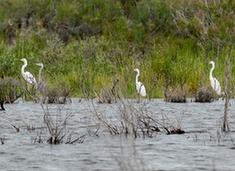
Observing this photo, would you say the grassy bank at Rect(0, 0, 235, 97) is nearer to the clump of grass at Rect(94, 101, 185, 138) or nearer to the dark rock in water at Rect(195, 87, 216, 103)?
the dark rock in water at Rect(195, 87, 216, 103)

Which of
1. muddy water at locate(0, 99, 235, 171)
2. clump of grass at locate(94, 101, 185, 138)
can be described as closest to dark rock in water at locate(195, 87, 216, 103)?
muddy water at locate(0, 99, 235, 171)

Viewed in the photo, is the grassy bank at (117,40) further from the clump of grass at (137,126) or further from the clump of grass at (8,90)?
the clump of grass at (137,126)

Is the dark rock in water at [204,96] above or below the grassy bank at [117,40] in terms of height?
below

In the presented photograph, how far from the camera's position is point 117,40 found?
1398 inches

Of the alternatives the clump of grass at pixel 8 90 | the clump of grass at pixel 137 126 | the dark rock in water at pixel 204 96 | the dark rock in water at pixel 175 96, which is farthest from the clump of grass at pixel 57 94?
the clump of grass at pixel 137 126

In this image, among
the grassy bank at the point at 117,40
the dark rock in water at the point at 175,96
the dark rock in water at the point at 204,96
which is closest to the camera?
the dark rock in water at the point at 175,96

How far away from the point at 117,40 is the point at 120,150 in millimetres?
24412

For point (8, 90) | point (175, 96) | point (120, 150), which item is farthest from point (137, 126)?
point (8, 90)

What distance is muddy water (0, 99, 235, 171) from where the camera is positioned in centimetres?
1009

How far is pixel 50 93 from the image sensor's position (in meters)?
21.9

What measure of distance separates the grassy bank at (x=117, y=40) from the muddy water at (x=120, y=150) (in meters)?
8.27

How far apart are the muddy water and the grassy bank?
8267 mm

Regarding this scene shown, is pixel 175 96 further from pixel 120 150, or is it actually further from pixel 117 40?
pixel 117 40

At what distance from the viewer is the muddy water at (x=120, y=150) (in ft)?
33.1
